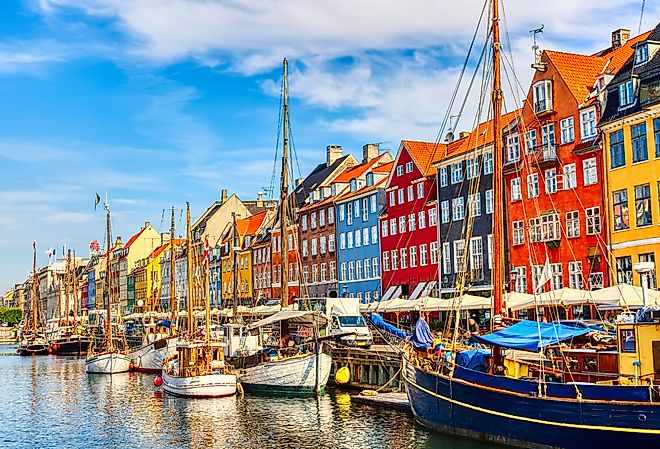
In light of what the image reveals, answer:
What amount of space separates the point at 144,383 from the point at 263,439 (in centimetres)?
2717

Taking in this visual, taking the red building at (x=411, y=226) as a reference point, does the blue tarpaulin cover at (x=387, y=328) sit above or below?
below

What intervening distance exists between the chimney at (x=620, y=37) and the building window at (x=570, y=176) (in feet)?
34.0

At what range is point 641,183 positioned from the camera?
44375mm

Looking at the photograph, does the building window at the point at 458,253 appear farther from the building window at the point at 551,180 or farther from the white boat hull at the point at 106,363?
the white boat hull at the point at 106,363

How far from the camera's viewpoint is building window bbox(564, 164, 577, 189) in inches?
1960

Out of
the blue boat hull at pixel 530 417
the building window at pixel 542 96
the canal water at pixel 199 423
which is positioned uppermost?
the building window at pixel 542 96

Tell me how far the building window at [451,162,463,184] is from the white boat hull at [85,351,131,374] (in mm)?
28744

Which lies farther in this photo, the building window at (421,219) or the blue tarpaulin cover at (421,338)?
the building window at (421,219)

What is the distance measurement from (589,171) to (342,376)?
18.4m

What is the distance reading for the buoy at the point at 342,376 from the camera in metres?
45.5

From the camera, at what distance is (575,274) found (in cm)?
4919

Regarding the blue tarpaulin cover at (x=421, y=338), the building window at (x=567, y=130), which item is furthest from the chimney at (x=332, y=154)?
the blue tarpaulin cover at (x=421, y=338)

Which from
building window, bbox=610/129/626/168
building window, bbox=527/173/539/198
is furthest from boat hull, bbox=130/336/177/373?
building window, bbox=610/129/626/168

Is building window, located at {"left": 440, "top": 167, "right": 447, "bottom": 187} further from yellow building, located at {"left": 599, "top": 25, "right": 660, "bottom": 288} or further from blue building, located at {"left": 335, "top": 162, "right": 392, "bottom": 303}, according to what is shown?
yellow building, located at {"left": 599, "top": 25, "right": 660, "bottom": 288}
